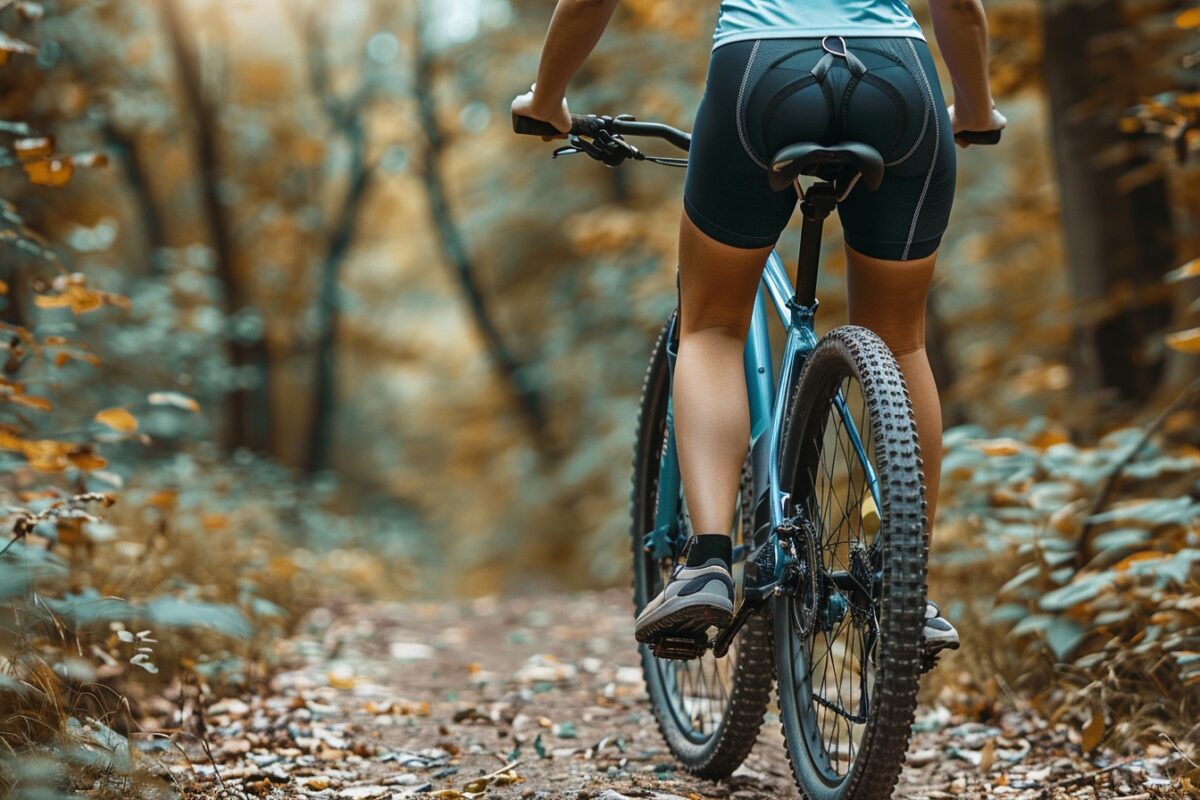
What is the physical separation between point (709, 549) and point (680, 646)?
0.25 meters

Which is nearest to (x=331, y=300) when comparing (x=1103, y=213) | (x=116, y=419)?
(x=1103, y=213)

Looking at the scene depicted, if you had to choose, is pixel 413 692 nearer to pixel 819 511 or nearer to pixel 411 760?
pixel 411 760

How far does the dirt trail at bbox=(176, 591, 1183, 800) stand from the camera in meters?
2.76

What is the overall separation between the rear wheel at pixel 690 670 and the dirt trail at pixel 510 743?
0.09 meters

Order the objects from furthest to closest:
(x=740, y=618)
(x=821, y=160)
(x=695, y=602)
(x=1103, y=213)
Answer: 1. (x=1103, y=213)
2. (x=740, y=618)
3. (x=695, y=602)
4. (x=821, y=160)

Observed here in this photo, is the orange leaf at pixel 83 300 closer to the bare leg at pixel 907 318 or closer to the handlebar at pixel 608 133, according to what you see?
the handlebar at pixel 608 133

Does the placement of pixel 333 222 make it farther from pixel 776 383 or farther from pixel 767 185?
pixel 767 185

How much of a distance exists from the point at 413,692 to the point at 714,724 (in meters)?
1.46

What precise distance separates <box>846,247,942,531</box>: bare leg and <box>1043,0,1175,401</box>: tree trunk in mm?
3569

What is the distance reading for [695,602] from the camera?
2.38 m

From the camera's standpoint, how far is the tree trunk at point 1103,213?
19.0 ft

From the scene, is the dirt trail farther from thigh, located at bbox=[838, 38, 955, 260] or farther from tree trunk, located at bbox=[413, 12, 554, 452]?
tree trunk, located at bbox=[413, 12, 554, 452]

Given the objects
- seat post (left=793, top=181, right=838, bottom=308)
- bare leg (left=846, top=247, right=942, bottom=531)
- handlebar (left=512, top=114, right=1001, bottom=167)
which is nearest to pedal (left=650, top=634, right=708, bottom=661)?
bare leg (left=846, top=247, right=942, bottom=531)

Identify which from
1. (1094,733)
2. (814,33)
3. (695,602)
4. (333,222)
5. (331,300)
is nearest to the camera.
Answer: (814,33)
